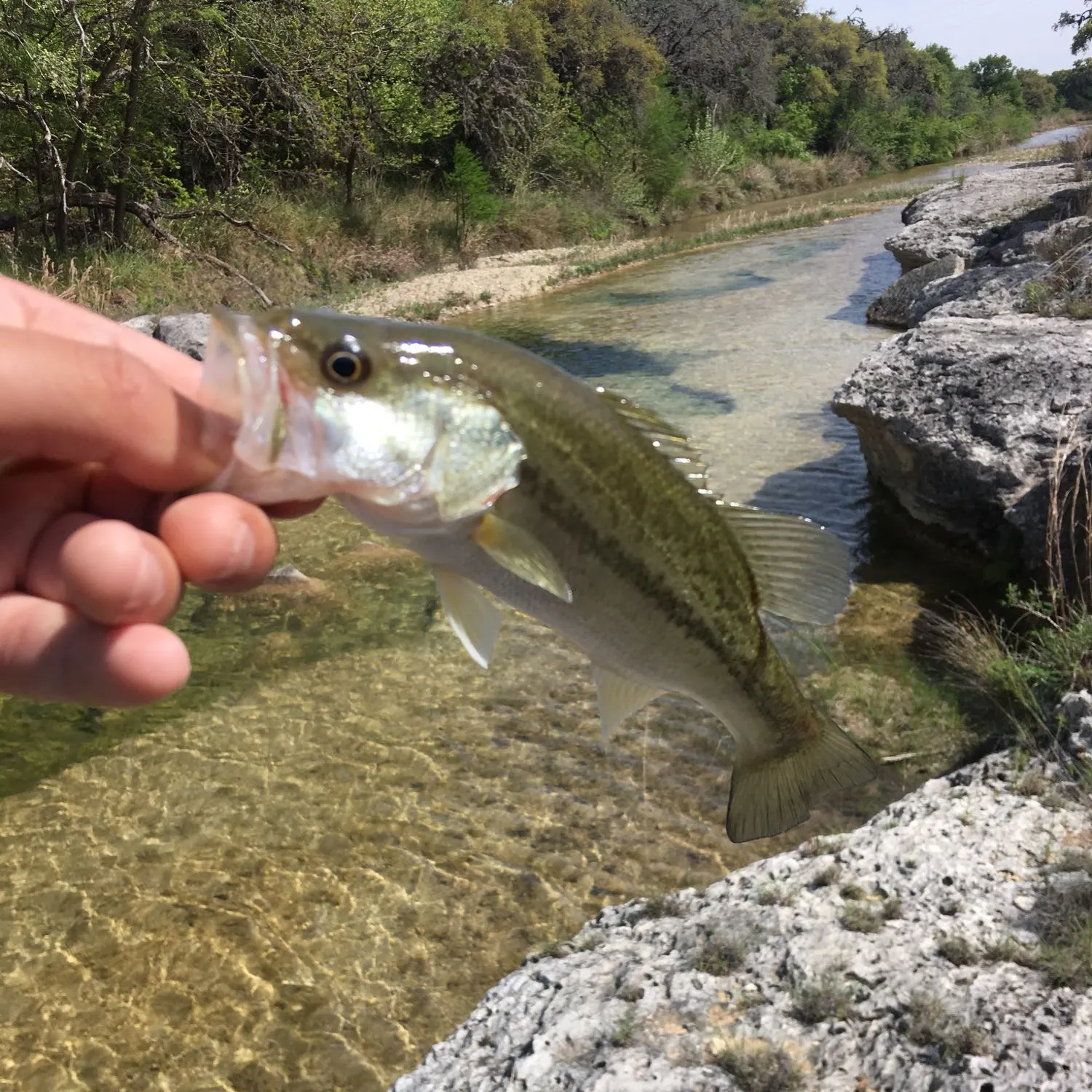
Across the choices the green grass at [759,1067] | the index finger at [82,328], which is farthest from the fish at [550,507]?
the green grass at [759,1067]

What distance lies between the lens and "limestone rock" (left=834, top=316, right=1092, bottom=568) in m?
6.82

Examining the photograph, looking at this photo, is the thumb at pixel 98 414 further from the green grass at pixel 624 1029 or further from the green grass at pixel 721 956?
the green grass at pixel 721 956

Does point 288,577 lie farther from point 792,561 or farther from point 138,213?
point 138,213

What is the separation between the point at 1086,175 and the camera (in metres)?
17.9

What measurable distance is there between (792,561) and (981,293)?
396 inches

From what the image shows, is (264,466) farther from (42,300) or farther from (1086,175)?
(1086,175)

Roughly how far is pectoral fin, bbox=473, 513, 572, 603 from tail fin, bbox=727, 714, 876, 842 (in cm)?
97

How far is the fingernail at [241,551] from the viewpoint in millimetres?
1667

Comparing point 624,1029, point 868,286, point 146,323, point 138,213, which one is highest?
point 138,213

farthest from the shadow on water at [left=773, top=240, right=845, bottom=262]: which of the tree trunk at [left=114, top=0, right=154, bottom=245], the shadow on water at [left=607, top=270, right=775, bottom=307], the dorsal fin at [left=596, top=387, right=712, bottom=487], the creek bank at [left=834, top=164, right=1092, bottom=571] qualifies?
the dorsal fin at [left=596, top=387, right=712, bottom=487]

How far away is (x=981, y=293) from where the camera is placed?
10.6 meters

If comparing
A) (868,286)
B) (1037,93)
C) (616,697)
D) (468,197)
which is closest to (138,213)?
(468,197)

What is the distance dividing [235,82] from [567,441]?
21.7 meters

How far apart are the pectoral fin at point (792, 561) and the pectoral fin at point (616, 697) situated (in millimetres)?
410
